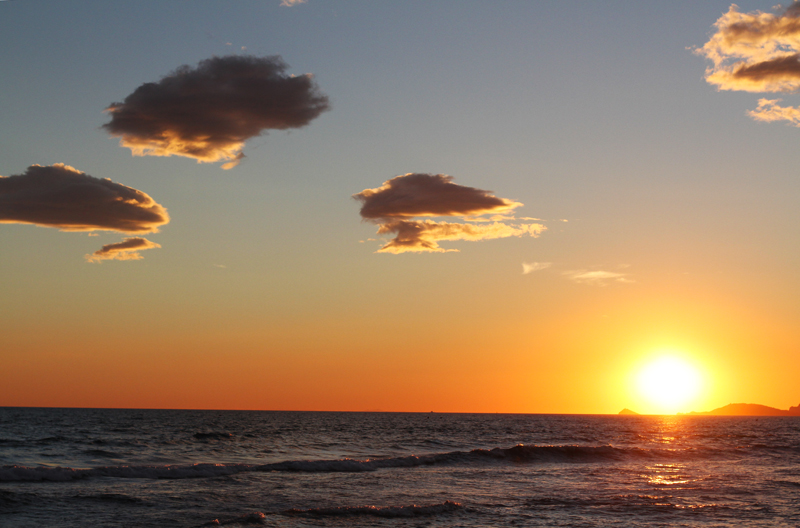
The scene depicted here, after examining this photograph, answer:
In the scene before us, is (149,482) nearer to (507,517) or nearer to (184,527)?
(184,527)

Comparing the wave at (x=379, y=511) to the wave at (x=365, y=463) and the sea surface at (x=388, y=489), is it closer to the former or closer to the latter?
the sea surface at (x=388, y=489)

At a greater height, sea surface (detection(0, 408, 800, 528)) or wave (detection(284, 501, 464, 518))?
wave (detection(284, 501, 464, 518))

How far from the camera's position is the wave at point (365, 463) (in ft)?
103

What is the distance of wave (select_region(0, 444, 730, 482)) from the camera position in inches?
1232

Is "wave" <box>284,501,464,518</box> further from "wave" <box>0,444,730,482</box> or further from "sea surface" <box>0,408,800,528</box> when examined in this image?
"wave" <box>0,444,730,482</box>

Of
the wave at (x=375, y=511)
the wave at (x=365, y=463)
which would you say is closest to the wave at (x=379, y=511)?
the wave at (x=375, y=511)

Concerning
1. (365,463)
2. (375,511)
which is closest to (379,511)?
(375,511)

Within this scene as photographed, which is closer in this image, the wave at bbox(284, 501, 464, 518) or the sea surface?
the sea surface

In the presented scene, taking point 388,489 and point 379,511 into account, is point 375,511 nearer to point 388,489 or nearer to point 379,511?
point 379,511

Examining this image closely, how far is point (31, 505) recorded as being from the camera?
2342cm

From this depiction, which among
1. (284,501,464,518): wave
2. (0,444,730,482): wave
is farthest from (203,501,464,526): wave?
(0,444,730,482): wave

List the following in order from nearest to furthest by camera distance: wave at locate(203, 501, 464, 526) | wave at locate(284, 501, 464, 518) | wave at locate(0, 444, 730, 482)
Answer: wave at locate(203, 501, 464, 526)
wave at locate(284, 501, 464, 518)
wave at locate(0, 444, 730, 482)

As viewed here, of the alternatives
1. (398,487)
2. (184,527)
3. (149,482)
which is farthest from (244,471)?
(184,527)

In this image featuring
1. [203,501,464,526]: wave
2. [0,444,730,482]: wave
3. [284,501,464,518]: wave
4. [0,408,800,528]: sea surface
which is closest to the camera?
[0,408,800,528]: sea surface
